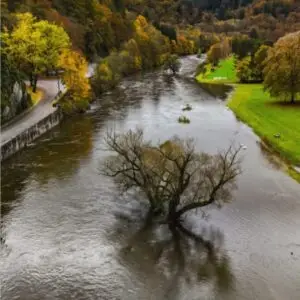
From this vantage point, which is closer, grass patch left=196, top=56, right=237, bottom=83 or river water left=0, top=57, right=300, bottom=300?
river water left=0, top=57, right=300, bottom=300

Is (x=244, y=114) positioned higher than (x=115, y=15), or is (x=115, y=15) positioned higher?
(x=115, y=15)

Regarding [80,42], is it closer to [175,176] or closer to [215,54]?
[215,54]

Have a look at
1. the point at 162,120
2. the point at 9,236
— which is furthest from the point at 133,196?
the point at 162,120

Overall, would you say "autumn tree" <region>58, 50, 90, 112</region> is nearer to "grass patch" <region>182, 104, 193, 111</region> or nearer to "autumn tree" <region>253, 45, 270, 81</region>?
"grass patch" <region>182, 104, 193, 111</region>

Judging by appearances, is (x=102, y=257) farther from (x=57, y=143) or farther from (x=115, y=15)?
(x=115, y=15)

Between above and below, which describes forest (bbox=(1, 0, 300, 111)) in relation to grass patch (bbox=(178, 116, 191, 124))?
above

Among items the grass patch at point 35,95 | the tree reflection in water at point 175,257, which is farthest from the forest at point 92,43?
the tree reflection in water at point 175,257

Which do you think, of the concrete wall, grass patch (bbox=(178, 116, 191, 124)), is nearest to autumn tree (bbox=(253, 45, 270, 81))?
grass patch (bbox=(178, 116, 191, 124))

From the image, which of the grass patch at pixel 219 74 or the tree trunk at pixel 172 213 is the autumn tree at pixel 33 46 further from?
the tree trunk at pixel 172 213
